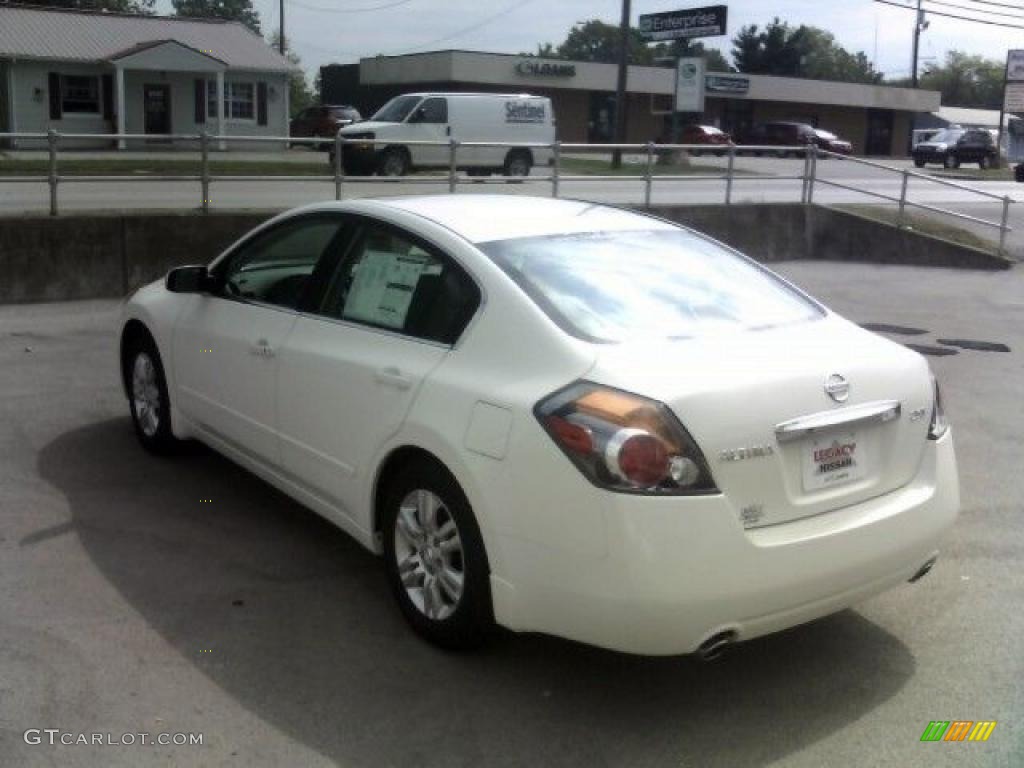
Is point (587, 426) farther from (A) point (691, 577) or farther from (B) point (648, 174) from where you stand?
(B) point (648, 174)

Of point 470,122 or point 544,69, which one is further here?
point 544,69

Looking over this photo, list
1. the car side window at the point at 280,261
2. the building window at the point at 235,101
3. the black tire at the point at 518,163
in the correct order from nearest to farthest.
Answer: the car side window at the point at 280,261
the black tire at the point at 518,163
the building window at the point at 235,101

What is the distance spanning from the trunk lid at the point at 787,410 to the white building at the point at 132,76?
38970 mm

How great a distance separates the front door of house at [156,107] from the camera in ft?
135

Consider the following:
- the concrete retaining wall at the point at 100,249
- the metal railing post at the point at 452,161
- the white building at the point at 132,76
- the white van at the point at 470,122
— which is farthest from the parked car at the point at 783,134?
the concrete retaining wall at the point at 100,249

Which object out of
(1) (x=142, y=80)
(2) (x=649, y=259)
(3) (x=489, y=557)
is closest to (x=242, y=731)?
(3) (x=489, y=557)

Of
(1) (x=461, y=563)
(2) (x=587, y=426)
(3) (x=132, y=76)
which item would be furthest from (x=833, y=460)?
(3) (x=132, y=76)

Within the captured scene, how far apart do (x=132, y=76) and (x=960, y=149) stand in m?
34.2

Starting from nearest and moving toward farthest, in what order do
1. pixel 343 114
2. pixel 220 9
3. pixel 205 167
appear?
pixel 205 167
pixel 343 114
pixel 220 9

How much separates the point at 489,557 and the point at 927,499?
5.01 feet

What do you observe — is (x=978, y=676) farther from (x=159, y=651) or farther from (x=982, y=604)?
(x=159, y=651)

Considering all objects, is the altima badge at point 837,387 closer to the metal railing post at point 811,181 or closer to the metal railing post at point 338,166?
the metal railing post at point 338,166

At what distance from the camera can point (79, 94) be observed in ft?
133

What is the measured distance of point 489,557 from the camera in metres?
3.79
